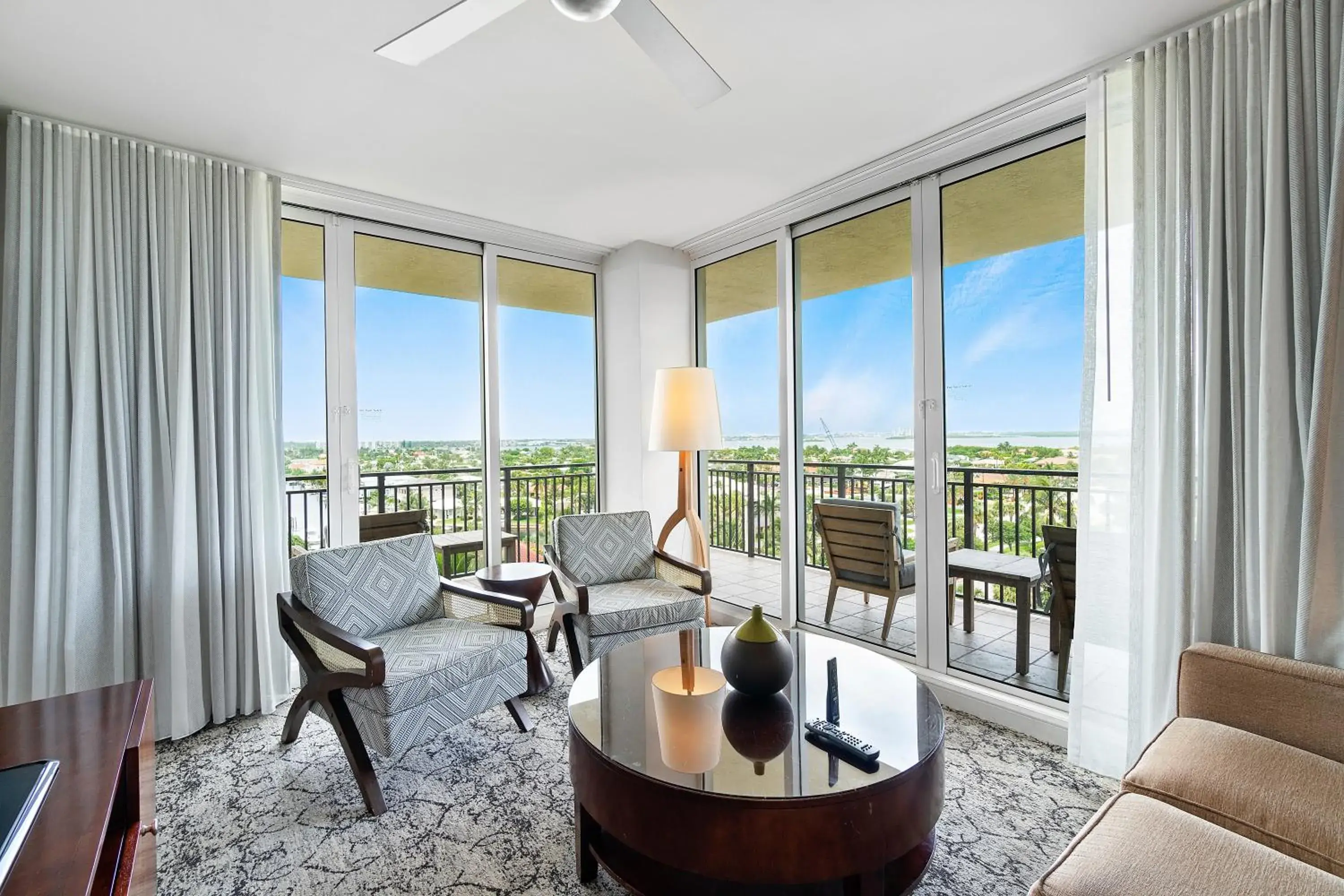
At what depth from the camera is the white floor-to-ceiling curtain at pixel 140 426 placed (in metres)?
2.29

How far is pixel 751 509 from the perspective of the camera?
4246 millimetres

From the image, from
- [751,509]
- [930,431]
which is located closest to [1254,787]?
[930,431]

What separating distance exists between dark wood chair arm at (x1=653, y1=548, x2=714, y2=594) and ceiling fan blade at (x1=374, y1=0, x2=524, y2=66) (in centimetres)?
245

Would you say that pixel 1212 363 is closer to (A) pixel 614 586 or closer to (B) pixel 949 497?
(B) pixel 949 497

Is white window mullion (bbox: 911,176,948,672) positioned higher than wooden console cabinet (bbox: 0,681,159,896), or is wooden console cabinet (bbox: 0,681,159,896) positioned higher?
white window mullion (bbox: 911,176,948,672)

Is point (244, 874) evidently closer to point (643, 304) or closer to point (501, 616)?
point (501, 616)

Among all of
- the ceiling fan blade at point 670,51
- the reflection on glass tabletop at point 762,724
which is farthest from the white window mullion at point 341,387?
the ceiling fan blade at point 670,51

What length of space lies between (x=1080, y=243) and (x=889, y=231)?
910 millimetres

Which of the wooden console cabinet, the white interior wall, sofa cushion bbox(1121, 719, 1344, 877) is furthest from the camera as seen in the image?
the white interior wall

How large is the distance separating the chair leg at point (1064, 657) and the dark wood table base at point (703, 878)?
1300mm

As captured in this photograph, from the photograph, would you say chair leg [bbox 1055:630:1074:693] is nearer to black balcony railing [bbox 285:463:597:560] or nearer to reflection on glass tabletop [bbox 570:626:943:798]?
reflection on glass tabletop [bbox 570:626:943:798]

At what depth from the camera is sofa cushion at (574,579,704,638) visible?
280cm

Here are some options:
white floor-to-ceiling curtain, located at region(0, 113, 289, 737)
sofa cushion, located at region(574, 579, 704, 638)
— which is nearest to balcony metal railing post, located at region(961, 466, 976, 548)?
sofa cushion, located at region(574, 579, 704, 638)

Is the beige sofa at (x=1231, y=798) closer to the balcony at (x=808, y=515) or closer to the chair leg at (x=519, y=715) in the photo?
the balcony at (x=808, y=515)
